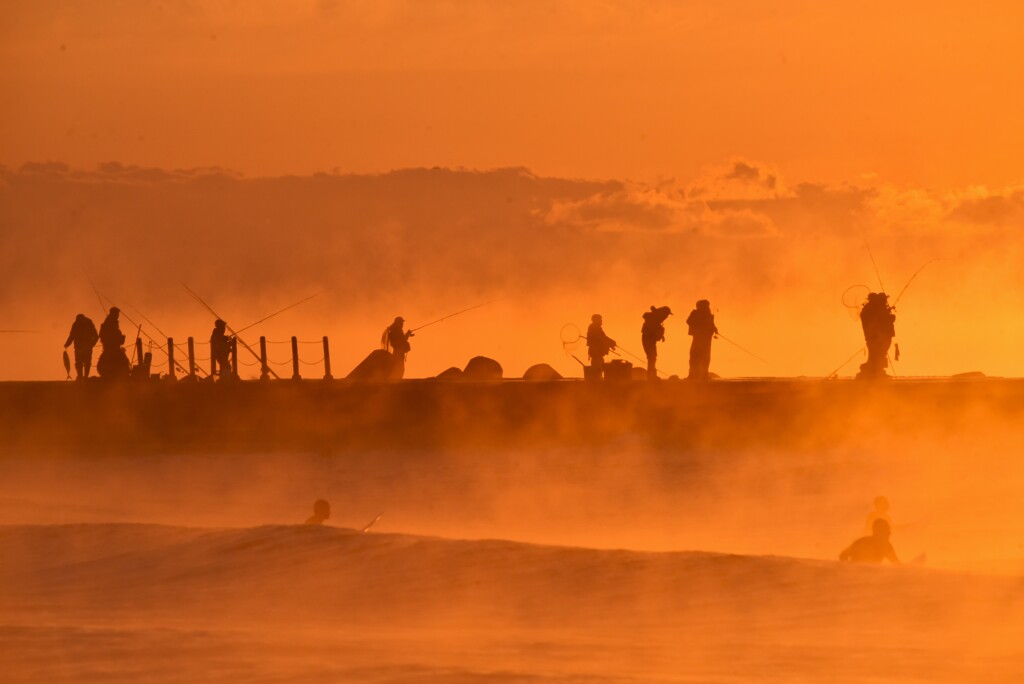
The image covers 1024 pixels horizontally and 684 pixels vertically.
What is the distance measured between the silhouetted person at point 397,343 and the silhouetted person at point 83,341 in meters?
5.23

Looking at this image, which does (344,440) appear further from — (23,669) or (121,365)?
(23,669)

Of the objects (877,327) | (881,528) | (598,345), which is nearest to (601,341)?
(598,345)

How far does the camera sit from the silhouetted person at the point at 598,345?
33406 millimetres

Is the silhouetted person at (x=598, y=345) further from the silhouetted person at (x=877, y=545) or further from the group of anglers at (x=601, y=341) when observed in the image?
the silhouetted person at (x=877, y=545)

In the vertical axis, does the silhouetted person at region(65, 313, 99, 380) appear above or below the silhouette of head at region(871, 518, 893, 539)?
above

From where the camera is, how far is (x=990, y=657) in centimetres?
1267

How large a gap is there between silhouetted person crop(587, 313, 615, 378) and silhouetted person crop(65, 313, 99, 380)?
8.49 meters

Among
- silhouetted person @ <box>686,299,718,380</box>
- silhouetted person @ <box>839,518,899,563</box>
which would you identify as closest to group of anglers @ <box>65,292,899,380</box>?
silhouetted person @ <box>686,299,718,380</box>

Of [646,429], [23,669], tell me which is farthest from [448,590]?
[646,429]

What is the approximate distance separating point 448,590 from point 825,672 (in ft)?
16.2

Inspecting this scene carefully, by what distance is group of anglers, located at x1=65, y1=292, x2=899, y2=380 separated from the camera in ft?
102

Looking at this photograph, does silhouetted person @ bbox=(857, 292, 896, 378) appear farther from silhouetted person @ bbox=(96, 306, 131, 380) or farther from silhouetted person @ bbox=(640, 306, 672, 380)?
silhouetted person @ bbox=(96, 306, 131, 380)

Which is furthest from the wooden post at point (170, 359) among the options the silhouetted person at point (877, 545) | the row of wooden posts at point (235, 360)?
the silhouetted person at point (877, 545)

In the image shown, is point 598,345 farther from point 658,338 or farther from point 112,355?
point 112,355
